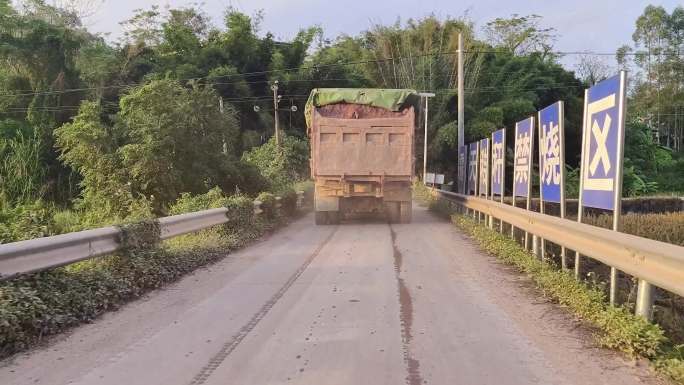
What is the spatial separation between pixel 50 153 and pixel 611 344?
94.1ft

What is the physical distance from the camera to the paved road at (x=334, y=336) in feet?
14.3

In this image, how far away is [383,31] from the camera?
45906 millimetres

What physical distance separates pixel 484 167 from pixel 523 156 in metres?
6.35

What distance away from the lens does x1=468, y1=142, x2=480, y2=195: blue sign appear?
20281 millimetres

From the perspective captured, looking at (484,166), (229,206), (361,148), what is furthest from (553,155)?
(484,166)

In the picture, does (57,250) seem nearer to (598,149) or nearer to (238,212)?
(598,149)

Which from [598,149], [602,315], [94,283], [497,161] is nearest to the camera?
[602,315]

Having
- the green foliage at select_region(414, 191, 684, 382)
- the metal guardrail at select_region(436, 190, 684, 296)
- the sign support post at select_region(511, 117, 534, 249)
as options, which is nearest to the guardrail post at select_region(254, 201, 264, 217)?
the sign support post at select_region(511, 117, 534, 249)

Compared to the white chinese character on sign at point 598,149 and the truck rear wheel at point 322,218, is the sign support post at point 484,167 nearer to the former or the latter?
the truck rear wheel at point 322,218

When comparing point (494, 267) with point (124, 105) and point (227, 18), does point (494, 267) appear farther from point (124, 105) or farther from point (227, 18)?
point (227, 18)

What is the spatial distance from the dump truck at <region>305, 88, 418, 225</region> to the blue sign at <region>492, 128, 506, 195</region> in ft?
6.77

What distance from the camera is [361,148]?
52.3 ft

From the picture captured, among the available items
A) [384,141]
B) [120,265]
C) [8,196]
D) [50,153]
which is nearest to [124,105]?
[8,196]

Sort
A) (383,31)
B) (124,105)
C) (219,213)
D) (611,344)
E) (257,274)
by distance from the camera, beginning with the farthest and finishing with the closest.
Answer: (383,31), (124,105), (219,213), (257,274), (611,344)
